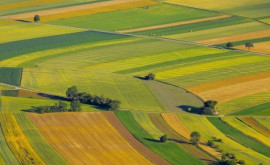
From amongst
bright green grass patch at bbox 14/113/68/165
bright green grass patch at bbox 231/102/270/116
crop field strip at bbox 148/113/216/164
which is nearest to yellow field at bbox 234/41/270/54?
bright green grass patch at bbox 231/102/270/116

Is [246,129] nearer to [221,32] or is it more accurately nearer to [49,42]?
[221,32]

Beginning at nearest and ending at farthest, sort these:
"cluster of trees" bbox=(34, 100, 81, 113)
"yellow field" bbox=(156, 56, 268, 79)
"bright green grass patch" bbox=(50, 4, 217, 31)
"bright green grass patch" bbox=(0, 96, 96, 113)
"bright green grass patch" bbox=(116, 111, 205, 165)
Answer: "bright green grass patch" bbox=(116, 111, 205, 165), "cluster of trees" bbox=(34, 100, 81, 113), "bright green grass patch" bbox=(0, 96, 96, 113), "yellow field" bbox=(156, 56, 268, 79), "bright green grass patch" bbox=(50, 4, 217, 31)

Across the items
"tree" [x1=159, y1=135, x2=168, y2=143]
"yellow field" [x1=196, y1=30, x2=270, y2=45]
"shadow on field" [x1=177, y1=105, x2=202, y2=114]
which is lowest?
"tree" [x1=159, y1=135, x2=168, y2=143]

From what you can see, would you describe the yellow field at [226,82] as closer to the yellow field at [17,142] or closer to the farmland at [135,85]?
the farmland at [135,85]

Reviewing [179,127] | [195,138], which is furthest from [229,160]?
[179,127]

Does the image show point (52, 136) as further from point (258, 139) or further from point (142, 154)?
point (258, 139)

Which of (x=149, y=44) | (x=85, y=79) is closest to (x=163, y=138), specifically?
(x=85, y=79)

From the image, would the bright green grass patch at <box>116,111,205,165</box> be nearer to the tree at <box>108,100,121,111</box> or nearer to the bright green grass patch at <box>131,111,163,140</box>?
the bright green grass patch at <box>131,111,163,140</box>
